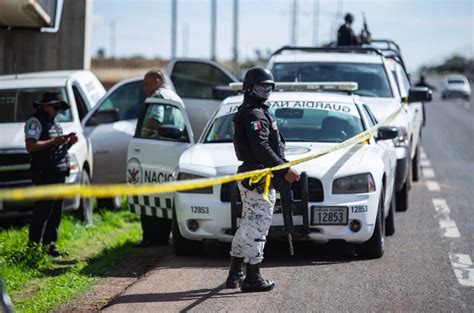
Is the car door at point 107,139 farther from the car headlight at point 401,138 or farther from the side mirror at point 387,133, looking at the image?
the side mirror at point 387,133

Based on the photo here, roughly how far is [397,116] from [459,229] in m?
2.41

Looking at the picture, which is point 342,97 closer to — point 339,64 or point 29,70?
point 339,64

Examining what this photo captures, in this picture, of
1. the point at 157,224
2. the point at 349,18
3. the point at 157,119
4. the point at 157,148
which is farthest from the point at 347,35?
the point at 157,224

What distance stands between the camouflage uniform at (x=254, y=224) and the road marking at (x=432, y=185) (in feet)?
26.4

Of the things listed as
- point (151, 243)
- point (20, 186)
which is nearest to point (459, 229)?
point (151, 243)

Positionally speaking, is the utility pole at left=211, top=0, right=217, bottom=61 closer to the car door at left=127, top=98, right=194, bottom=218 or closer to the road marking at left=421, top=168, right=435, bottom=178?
the road marking at left=421, top=168, right=435, bottom=178

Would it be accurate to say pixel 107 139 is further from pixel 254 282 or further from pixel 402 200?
pixel 254 282

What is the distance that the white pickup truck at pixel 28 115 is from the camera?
12641 millimetres

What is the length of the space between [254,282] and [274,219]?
1.30 m

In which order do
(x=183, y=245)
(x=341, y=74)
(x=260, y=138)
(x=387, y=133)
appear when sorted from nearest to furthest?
1. (x=260, y=138)
2. (x=183, y=245)
3. (x=387, y=133)
4. (x=341, y=74)

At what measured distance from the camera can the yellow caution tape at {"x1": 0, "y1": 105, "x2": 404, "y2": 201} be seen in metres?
5.42

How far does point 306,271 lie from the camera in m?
9.30

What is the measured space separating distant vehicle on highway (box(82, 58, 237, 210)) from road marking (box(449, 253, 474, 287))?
14.8 feet

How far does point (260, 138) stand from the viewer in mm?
8211
